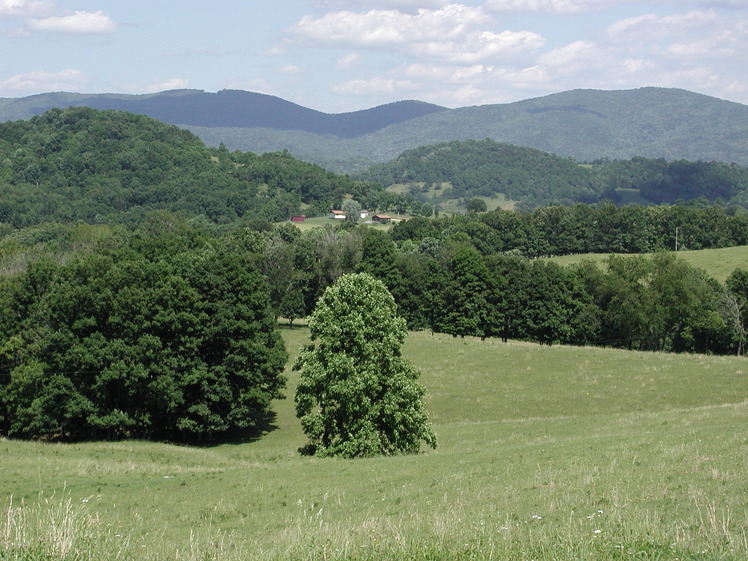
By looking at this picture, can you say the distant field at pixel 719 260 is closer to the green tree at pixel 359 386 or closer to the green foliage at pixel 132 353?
the green foliage at pixel 132 353

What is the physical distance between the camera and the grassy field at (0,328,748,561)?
33.4ft

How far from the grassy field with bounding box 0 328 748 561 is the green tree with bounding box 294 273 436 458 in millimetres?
2249

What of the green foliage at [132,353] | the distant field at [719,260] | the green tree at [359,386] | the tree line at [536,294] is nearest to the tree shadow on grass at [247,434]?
the green foliage at [132,353]

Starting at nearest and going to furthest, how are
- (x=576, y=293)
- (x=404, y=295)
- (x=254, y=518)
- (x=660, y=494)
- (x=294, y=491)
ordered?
(x=660, y=494) → (x=254, y=518) → (x=294, y=491) → (x=576, y=293) → (x=404, y=295)

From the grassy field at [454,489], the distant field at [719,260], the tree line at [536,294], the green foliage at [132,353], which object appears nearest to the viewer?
the grassy field at [454,489]

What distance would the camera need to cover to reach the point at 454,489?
63.9 ft

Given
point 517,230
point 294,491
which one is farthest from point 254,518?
point 517,230

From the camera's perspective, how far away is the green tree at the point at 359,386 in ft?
108

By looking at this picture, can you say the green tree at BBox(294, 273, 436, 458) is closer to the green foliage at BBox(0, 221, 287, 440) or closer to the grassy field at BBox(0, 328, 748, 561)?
the grassy field at BBox(0, 328, 748, 561)

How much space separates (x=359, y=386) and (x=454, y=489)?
13446mm

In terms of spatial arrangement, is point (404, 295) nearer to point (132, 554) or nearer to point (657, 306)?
point (657, 306)

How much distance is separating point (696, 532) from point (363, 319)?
2479cm

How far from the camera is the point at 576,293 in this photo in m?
86.0

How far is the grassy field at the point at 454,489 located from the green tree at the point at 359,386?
2249 mm
